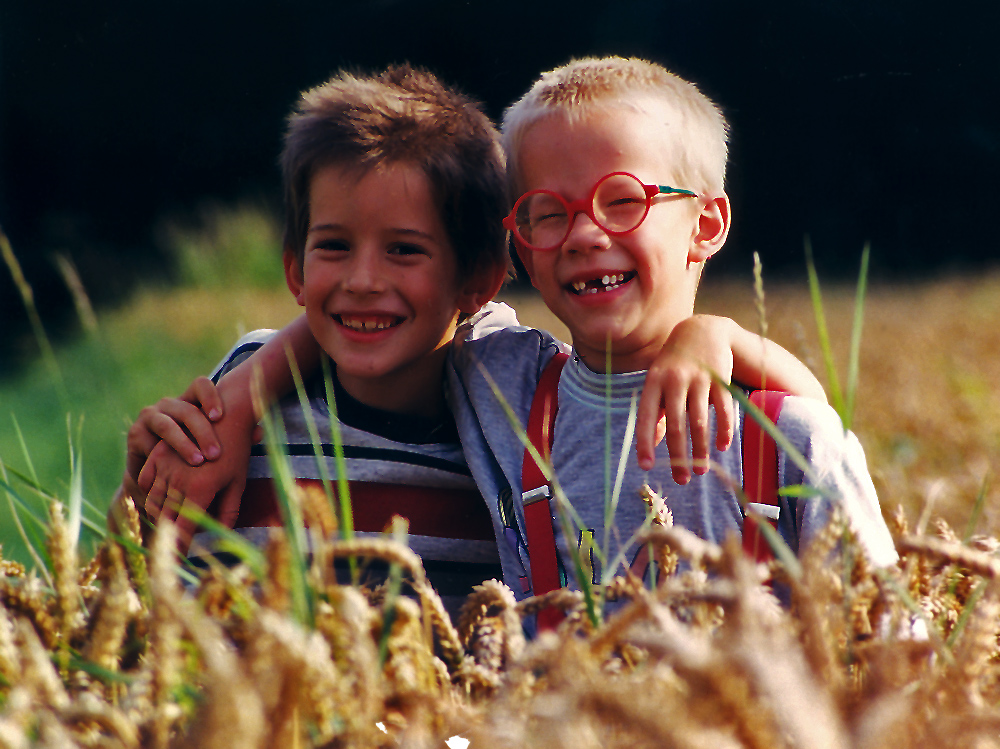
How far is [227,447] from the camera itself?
58.4 inches

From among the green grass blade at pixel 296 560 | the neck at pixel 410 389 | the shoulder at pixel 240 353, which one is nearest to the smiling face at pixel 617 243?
the neck at pixel 410 389

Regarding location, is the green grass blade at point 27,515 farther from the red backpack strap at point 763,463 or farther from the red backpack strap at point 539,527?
the red backpack strap at point 763,463

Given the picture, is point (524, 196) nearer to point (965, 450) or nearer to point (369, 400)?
point (369, 400)

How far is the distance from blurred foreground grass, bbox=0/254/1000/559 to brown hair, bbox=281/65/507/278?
321mm

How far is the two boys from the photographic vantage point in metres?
1.17

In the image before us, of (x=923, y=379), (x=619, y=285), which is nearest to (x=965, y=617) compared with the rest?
(x=619, y=285)

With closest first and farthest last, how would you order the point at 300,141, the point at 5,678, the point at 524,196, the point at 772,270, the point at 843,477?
the point at 5,678, the point at 843,477, the point at 524,196, the point at 300,141, the point at 772,270

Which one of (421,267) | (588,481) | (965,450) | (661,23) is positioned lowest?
(965,450)

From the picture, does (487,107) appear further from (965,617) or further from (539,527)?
(965,617)

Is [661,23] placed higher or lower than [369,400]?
higher

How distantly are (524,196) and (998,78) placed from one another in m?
2.70

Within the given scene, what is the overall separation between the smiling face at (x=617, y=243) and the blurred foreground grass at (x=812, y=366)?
0.20 m

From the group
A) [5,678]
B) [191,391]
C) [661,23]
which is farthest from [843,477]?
[661,23]

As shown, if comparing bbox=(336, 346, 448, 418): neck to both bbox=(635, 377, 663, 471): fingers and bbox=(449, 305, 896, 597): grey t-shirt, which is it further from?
bbox=(635, 377, 663, 471): fingers
